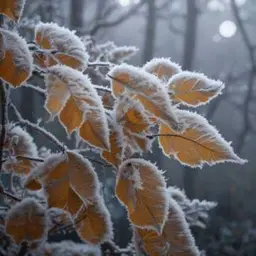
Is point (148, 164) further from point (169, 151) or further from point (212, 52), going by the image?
point (212, 52)

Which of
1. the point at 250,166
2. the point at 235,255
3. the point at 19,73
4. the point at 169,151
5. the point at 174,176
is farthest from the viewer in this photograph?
the point at 250,166

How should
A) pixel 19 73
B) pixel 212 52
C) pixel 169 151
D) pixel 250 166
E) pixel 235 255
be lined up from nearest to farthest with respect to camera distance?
pixel 19 73 → pixel 169 151 → pixel 235 255 → pixel 250 166 → pixel 212 52

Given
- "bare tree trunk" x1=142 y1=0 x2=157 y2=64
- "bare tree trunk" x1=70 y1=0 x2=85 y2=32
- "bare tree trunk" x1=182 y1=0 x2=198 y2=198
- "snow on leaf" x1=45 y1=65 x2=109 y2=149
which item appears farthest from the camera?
"bare tree trunk" x1=142 y1=0 x2=157 y2=64

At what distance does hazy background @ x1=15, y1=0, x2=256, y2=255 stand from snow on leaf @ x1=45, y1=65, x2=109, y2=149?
34.5 inches

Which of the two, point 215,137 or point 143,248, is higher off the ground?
point 215,137

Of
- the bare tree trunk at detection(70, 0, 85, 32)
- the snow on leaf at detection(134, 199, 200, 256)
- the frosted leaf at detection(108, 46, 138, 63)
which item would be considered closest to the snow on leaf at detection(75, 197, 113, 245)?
the snow on leaf at detection(134, 199, 200, 256)

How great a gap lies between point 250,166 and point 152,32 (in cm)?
756

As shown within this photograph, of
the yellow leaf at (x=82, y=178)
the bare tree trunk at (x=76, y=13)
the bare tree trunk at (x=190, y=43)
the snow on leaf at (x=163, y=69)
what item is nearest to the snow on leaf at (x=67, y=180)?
the yellow leaf at (x=82, y=178)

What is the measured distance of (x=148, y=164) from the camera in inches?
24.2

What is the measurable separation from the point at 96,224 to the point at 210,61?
737 inches

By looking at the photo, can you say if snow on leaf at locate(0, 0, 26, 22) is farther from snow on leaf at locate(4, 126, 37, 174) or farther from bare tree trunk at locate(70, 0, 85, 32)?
bare tree trunk at locate(70, 0, 85, 32)

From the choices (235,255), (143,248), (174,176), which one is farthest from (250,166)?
(143,248)

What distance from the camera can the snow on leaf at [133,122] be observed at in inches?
22.4

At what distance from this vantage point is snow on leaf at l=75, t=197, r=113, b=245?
71cm
